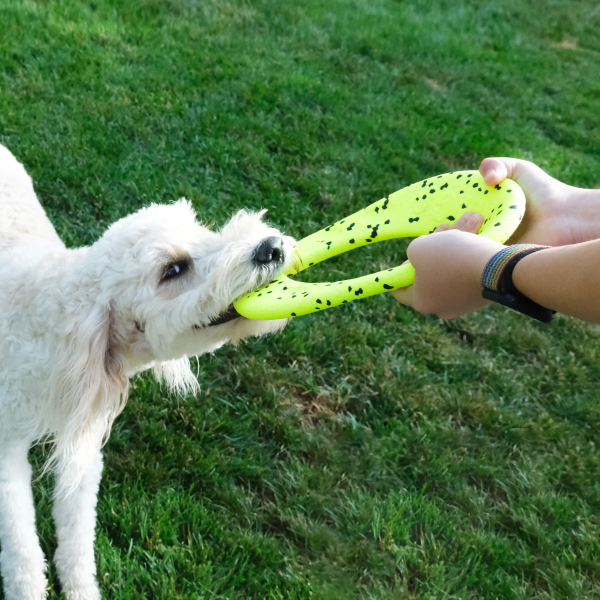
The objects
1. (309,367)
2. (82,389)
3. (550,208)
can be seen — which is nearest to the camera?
(82,389)

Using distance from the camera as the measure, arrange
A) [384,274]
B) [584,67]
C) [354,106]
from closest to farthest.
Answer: [384,274]
[354,106]
[584,67]

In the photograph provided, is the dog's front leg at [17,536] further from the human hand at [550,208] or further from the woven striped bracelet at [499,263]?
the human hand at [550,208]

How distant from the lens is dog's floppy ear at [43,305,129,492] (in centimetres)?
203

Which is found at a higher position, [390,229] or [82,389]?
[390,229]

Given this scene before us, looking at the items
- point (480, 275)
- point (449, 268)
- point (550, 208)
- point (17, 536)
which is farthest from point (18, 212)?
point (550, 208)

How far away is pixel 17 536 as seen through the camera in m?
2.24

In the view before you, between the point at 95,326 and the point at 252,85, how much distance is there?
14.7 feet

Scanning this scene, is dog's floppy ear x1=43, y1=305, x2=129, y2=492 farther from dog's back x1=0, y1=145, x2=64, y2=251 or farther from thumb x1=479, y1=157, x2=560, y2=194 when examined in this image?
thumb x1=479, y1=157, x2=560, y2=194

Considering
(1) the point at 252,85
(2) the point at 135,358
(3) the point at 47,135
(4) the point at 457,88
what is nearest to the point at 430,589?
(2) the point at 135,358

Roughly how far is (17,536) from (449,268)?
2102mm

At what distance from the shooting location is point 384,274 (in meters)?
1.89

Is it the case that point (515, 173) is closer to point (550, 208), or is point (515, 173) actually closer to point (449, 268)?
point (550, 208)

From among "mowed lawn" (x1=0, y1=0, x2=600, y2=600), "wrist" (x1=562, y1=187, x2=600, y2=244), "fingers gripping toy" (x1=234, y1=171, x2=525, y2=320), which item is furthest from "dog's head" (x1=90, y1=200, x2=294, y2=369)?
"wrist" (x1=562, y1=187, x2=600, y2=244)

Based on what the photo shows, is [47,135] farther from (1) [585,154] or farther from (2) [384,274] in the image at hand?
(1) [585,154]
